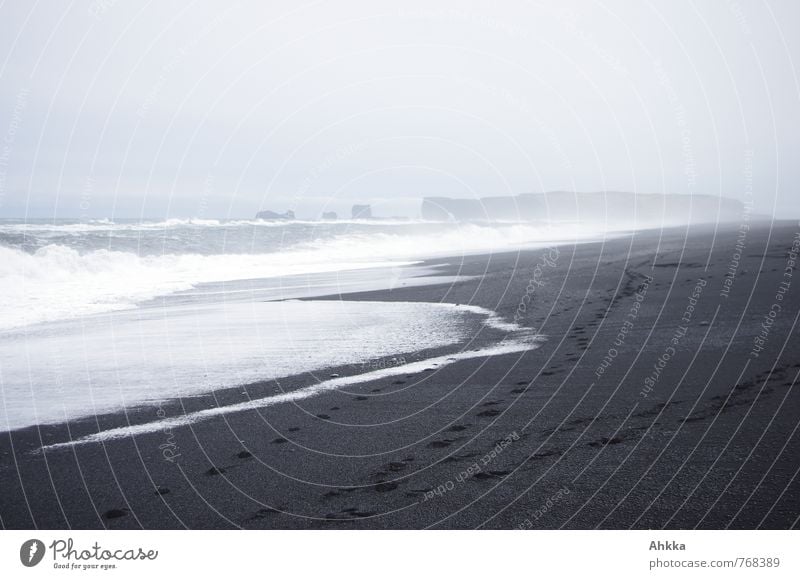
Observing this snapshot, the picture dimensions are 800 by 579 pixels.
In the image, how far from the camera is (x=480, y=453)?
594 centimetres

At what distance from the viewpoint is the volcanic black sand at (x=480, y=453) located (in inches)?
194

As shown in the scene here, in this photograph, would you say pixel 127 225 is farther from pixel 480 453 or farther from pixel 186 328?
pixel 480 453

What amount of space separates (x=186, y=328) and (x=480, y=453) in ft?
31.6

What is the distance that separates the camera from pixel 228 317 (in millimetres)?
14914

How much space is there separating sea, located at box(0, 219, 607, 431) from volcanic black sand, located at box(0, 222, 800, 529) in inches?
34.2

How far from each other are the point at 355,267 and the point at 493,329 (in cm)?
1752

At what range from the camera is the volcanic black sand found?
493 centimetres

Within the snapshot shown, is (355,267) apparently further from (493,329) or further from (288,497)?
(288,497)

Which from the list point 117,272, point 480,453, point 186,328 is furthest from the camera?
point 117,272
